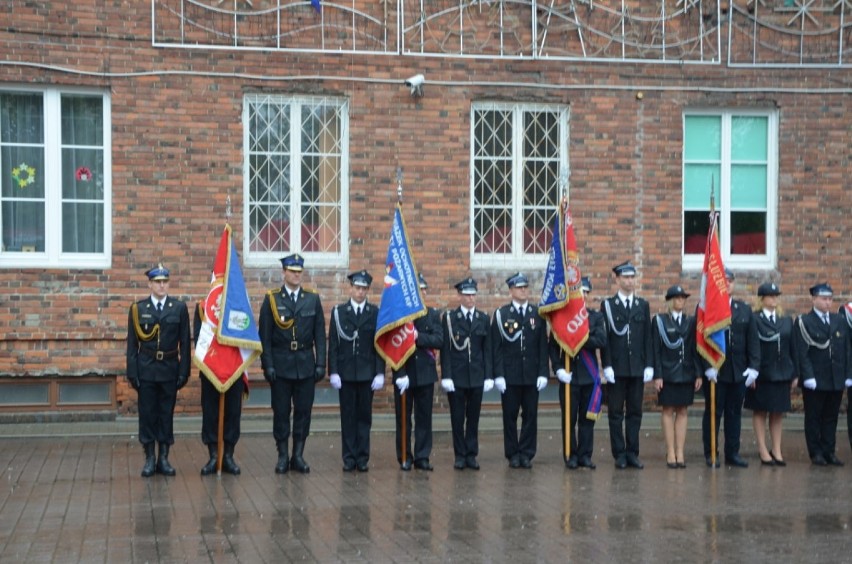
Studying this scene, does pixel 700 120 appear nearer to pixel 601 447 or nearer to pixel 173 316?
pixel 601 447

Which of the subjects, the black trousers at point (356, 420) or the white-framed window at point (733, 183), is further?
the white-framed window at point (733, 183)

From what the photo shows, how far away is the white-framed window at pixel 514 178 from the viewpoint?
1677 centimetres

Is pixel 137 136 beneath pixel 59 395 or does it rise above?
above

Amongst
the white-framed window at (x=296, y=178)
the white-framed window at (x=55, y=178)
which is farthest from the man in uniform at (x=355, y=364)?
the white-framed window at (x=55, y=178)

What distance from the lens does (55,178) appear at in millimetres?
15727

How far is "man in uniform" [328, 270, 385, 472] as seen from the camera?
518 inches

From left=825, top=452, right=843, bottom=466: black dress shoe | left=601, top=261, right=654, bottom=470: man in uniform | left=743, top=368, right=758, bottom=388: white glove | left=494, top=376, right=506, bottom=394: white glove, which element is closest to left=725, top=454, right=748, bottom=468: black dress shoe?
left=743, top=368, right=758, bottom=388: white glove

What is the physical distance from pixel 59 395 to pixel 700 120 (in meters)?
8.79

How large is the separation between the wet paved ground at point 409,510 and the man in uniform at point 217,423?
0.93 feet

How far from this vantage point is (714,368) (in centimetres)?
1355

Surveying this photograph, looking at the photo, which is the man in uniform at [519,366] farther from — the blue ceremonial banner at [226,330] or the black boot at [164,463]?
the black boot at [164,463]

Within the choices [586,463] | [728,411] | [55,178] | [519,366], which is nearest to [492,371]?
[519,366]

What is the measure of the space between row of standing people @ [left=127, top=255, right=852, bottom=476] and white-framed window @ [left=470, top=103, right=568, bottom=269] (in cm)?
317

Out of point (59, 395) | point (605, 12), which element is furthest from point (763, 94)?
point (59, 395)
